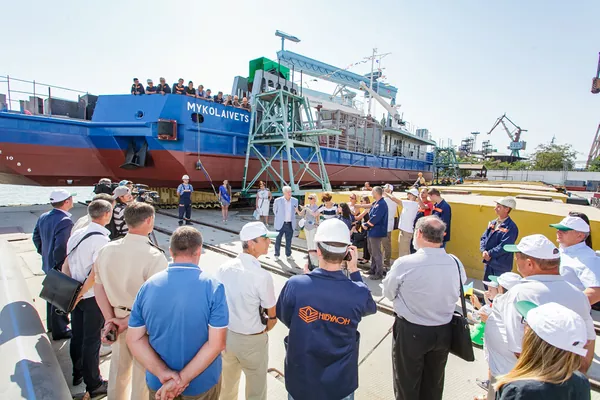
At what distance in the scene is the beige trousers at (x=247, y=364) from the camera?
6.46 ft

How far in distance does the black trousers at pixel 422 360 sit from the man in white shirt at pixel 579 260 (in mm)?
1188

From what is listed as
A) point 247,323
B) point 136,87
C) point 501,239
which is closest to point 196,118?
point 136,87

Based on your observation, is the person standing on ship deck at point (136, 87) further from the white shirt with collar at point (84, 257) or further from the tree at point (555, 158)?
the tree at point (555, 158)

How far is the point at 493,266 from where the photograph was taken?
3.64 meters

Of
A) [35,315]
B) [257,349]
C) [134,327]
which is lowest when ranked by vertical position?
[35,315]

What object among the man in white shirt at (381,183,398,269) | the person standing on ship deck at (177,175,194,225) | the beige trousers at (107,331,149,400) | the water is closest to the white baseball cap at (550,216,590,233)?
the man in white shirt at (381,183,398,269)

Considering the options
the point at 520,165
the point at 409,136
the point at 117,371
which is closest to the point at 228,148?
the point at 117,371

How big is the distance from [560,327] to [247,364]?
169 cm

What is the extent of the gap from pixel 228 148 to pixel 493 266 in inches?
403

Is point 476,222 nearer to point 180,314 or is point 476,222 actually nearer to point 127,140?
point 180,314

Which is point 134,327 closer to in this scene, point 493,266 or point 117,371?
point 117,371

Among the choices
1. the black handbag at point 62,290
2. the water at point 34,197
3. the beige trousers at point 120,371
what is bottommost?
the water at point 34,197

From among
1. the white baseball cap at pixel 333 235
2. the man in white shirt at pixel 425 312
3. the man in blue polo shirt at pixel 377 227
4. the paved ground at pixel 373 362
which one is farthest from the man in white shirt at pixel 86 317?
the man in blue polo shirt at pixel 377 227

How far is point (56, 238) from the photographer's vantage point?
9.37ft
